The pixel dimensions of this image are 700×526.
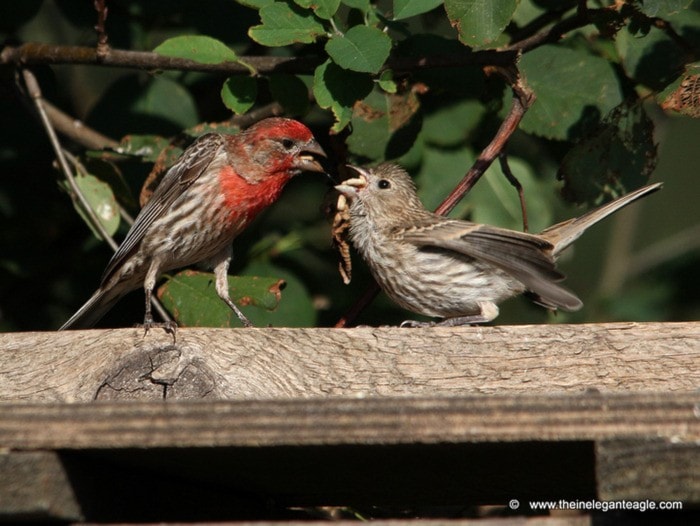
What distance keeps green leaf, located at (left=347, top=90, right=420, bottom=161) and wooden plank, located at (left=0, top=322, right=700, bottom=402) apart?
5.85ft

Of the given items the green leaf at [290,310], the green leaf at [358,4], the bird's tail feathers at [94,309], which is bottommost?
the bird's tail feathers at [94,309]

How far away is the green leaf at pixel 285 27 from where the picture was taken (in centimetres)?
450

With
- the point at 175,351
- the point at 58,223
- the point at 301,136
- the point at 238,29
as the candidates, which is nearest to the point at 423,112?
Answer: the point at 301,136

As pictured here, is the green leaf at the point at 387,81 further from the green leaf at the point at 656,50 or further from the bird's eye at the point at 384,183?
the green leaf at the point at 656,50

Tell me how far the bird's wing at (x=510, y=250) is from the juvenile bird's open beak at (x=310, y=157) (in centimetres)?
83

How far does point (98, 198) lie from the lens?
543 centimetres

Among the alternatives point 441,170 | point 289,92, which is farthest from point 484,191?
point 289,92

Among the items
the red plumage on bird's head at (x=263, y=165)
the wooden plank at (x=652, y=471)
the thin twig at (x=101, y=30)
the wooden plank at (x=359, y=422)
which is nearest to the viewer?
the wooden plank at (x=652, y=471)

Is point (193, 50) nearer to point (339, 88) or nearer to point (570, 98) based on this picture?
point (339, 88)

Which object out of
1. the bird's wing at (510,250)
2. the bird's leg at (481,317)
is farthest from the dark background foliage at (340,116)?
the bird's leg at (481,317)

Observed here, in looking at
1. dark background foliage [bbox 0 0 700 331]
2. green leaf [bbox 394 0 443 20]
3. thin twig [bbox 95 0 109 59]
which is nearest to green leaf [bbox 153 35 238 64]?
dark background foliage [bbox 0 0 700 331]

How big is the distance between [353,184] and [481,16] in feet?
5.49

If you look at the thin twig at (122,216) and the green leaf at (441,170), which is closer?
the thin twig at (122,216)

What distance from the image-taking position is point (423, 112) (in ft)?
19.3
